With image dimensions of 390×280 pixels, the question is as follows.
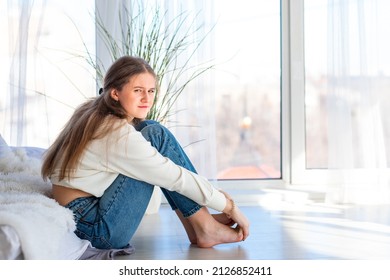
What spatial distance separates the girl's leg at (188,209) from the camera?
2494 mm

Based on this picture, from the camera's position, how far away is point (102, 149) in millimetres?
2361

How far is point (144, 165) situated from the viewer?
2348 millimetres

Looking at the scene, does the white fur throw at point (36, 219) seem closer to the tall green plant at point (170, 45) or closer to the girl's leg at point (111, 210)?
the girl's leg at point (111, 210)

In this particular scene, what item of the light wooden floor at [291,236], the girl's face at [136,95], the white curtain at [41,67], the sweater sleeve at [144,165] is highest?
the white curtain at [41,67]

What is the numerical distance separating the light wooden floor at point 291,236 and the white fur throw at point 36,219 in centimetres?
33

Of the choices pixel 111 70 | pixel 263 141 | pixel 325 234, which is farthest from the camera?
pixel 263 141

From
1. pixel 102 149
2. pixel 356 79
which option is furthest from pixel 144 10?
pixel 102 149

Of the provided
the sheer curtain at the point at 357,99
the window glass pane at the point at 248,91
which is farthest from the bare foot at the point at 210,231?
the window glass pane at the point at 248,91

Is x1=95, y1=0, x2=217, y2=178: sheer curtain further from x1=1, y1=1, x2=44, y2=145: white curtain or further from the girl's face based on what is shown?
the girl's face

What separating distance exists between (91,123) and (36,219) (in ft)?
1.39

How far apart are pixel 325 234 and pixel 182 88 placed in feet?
4.06

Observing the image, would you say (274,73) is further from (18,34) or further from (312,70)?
(18,34)

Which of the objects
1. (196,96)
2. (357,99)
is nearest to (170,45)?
(196,96)

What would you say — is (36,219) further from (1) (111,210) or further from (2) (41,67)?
(2) (41,67)
